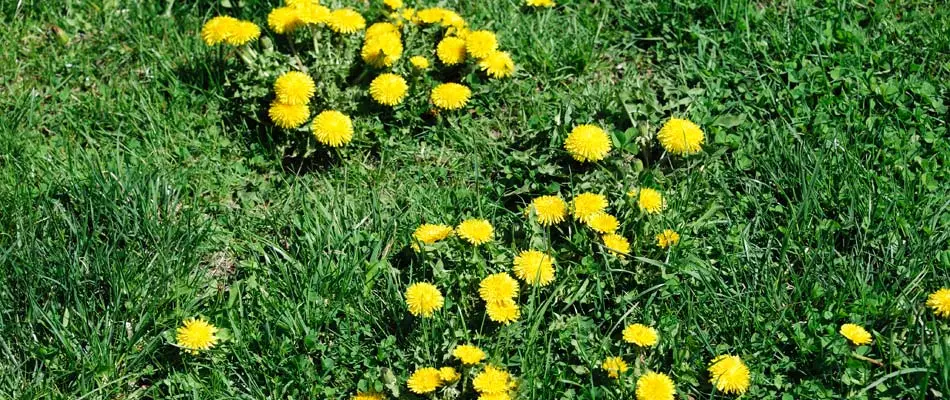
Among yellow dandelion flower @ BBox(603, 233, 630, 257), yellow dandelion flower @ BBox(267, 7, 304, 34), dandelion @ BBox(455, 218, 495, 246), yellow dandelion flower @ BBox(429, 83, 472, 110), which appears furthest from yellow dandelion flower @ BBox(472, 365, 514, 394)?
yellow dandelion flower @ BBox(267, 7, 304, 34)

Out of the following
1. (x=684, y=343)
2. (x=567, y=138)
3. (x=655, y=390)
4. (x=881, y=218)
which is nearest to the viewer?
(x=655, y=390)

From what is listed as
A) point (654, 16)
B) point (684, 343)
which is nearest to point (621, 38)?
point (654, 16)

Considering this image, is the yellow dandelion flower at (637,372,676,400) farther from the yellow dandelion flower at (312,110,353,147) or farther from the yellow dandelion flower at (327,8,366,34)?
the yellow dandelion flower at (327,8,366,34)

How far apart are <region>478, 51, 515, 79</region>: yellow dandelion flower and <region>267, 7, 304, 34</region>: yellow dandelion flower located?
0.76 metres

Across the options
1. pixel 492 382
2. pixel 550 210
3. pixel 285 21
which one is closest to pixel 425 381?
pixel 492 382

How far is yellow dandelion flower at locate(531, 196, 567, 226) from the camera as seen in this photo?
3504 mm

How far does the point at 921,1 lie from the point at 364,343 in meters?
2.82

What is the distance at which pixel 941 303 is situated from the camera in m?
3.13

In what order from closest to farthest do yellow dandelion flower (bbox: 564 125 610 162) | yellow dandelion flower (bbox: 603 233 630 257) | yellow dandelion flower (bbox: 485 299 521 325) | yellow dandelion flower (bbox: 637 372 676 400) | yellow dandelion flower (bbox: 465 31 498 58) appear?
yellow dandelion flower (bbox: 637 372 676 400)
yellow dandelion flower (bbox: 485 299 521 325)
yellow dandelion flower (bbox: 603 233 630 257)
yellow dandelion flower (bbox: 564 125 610 162)
yellow dandelion flower (bbox: 465 31 498 58)

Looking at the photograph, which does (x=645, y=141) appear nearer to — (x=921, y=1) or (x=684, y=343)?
(x=684, y=343)

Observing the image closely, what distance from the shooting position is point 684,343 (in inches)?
128

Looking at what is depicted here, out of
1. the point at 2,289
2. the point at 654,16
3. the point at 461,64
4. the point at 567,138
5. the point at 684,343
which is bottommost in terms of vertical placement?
the point at 684,343

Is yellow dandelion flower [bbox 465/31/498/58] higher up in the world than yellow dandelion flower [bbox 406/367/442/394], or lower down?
higher up

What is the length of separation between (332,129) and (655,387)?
1598 millimetres
